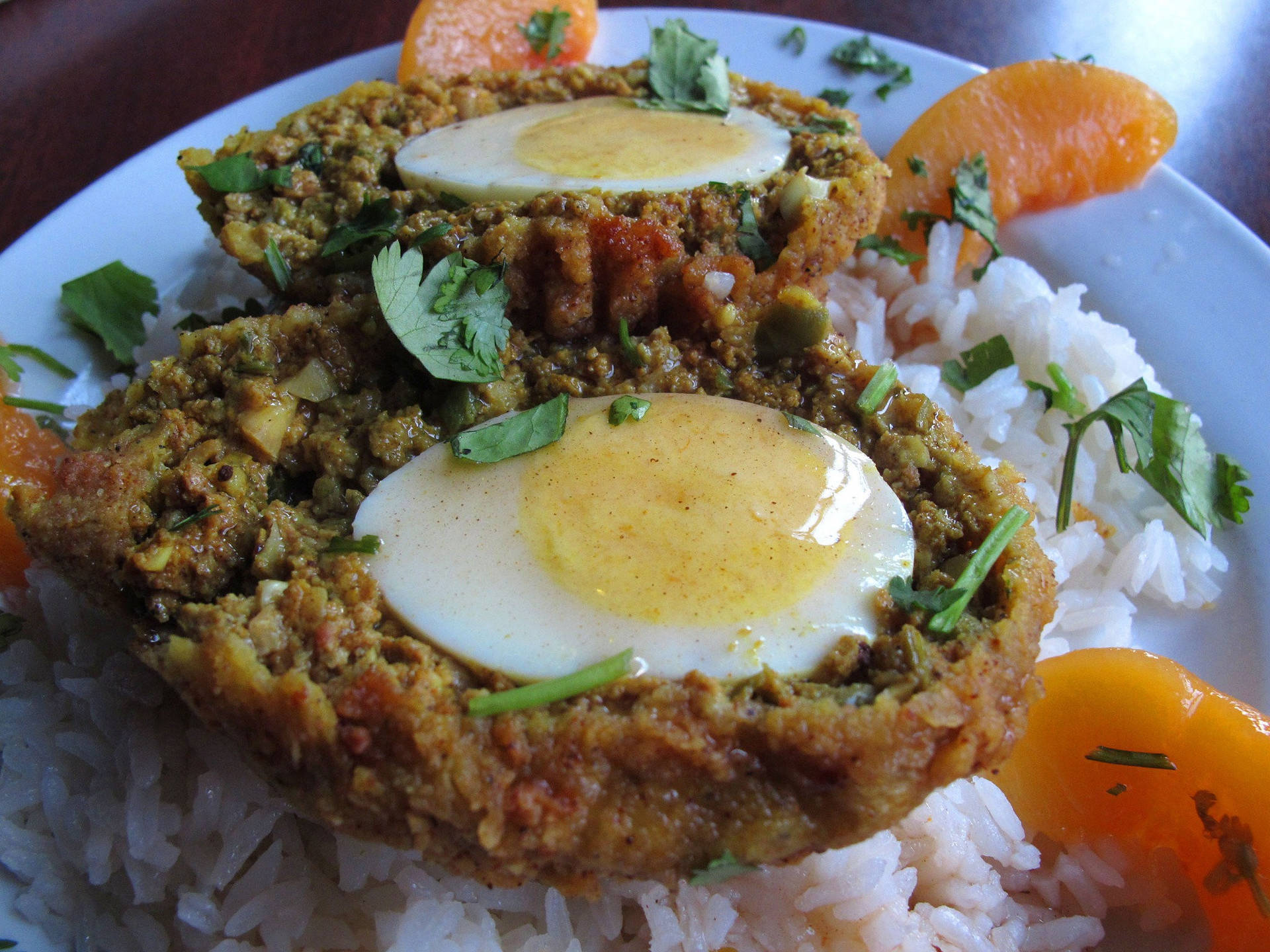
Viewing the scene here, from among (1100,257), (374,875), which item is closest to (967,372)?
(1100,257)

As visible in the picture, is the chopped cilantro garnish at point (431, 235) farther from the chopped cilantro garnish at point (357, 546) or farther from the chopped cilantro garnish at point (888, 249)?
the chopped cilantro garnish at point (888, 249)

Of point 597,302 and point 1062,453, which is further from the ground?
point 597,302

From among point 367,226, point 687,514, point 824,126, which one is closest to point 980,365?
point 824,126

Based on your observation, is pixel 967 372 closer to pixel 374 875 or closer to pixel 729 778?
pixel 729 778

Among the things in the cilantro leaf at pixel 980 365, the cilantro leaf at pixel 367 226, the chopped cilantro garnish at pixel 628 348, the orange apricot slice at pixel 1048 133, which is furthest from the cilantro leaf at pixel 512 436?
the orange apricot slice at pixel 1048 133

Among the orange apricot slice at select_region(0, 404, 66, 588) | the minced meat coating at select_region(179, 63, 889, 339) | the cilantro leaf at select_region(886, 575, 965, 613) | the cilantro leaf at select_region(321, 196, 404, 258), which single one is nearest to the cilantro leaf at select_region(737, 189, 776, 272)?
the minced meat coating at select_region(179, 63, 889, 339)

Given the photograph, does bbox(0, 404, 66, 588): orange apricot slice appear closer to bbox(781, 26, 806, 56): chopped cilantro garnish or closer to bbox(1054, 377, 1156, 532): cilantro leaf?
bbox(1054, 377, 1156, 532): cilantro leaf
